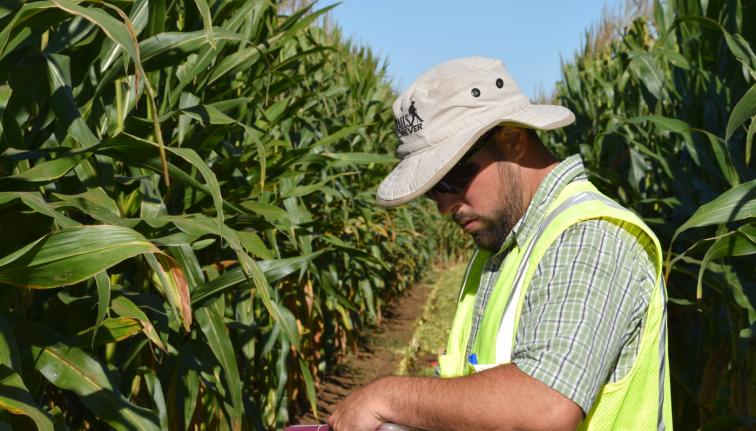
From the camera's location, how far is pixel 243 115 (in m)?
2.83

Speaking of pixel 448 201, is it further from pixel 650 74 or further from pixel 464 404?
pixel 650 74

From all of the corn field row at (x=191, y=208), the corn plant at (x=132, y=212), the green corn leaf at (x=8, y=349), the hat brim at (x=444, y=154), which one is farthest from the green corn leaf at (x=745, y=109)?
the green corn leaf at (x=8, y=349)

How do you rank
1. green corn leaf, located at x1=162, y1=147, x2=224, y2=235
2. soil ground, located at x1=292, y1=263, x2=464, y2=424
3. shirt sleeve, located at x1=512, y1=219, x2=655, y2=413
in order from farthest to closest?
soil ground, located at x1=292, y1=263, x2=464, y2=424 < green corn leaf, located at x1=162, y1=147, x2=224, y2=235 < shirt sleeve, located at x1=512, y1=219, x2=655, y2=413

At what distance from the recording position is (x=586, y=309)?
1229 mm

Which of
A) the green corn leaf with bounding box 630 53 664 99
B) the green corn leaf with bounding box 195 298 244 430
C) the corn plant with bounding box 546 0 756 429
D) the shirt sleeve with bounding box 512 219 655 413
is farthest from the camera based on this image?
the green corn leaf with bounding box 630 53 664 99

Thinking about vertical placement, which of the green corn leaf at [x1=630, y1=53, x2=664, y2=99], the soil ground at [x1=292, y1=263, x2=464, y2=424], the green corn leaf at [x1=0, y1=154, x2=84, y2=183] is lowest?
the soil ground at [x1=292, y1=263, x2=464, y2=424]

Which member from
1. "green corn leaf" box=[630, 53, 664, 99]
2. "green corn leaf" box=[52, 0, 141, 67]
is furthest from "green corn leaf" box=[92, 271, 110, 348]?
"green corn leaf" box=[630, 53, 664, 99]

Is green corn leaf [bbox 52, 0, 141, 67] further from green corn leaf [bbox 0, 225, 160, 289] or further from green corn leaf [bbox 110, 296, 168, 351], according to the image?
green corn leaf [bbox 110, 296, 168, 351]

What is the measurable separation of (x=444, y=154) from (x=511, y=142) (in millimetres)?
143

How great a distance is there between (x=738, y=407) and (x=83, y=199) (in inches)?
97.1

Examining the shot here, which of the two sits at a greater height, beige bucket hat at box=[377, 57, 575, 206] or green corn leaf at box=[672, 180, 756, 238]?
beige bucket hat at box=[377, 57, 575, 206]

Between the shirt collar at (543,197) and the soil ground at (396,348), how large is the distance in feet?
10.9

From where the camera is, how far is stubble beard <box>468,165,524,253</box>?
1.51 metres

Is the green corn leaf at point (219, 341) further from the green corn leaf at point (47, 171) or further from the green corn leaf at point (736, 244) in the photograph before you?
the green corn leaf at point (736, 244)
